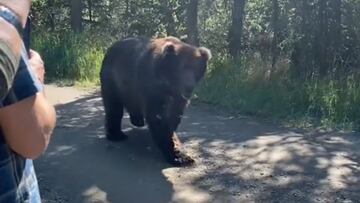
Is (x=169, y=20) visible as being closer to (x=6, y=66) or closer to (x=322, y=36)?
(x=322, y=36)

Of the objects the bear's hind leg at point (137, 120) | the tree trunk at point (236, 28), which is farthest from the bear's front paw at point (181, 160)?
the tree trunk at point (236, 28)

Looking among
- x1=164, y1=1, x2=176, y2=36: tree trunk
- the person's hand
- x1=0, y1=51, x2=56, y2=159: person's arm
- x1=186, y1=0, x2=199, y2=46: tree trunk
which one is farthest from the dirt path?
x1=164, y1=1, x2=176, y2=36: tree trunk

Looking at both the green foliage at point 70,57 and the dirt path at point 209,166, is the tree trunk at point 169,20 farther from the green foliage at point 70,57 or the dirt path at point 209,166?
the dirt path at point 209,166

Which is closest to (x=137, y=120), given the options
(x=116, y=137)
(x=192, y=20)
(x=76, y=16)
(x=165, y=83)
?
(x=116, y=137)

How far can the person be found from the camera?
4.83 feet

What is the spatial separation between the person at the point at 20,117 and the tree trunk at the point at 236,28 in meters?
9.20

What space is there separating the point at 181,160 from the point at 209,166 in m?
0.27

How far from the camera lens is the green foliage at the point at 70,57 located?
10586mm

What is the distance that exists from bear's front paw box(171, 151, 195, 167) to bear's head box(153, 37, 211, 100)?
21.6 inches

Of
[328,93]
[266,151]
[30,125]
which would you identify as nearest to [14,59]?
[30,125]

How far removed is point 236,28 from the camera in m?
11.1

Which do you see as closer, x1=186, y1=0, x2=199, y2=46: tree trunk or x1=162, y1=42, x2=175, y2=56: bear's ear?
x1=162, y1=42, x2=175, y2=56: bear's ear

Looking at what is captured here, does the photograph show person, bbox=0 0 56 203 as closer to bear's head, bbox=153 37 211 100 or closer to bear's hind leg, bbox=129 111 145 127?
bear's head, bbox=153 37 211 100

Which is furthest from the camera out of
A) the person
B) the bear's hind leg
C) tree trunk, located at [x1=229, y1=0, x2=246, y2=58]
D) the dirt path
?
tree trunk, located at [x1=229, y1=0, x2=246, y2=58]
